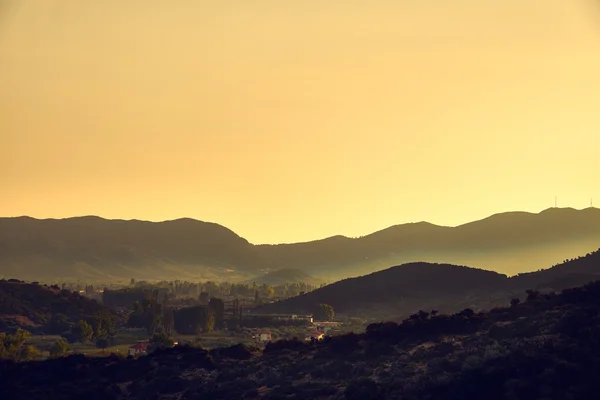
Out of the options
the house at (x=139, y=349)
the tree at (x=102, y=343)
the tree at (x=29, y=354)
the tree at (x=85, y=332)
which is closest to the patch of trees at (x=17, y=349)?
the tree at (x=29, y=354)

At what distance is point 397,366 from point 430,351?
342 centimetres

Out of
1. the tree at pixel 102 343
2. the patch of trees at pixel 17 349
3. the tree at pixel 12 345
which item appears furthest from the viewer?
the tree at pixel 102 343

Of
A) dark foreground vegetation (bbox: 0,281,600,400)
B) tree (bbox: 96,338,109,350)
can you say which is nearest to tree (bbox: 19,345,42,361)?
tree (bbox: 96,338,109,350)

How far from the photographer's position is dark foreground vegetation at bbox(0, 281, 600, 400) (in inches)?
3100

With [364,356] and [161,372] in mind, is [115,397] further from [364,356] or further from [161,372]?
[364,356]

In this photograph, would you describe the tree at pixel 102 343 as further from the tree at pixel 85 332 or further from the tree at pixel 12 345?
the tree at pixel 12 345

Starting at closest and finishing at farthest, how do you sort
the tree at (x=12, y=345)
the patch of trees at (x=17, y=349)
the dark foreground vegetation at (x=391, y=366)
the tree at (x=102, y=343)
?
the dark foreground vegetation at (x=391, y=366) < the patch of trees at (x=17, y=349) < the tree at (x=12, y=345) < the tree at (x=102, y=343)

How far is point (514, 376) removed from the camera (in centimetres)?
7869

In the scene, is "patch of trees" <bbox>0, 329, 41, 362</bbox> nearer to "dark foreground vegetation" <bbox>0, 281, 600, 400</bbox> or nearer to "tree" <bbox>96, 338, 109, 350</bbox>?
"tree" <bbox>96, 338, 109, 350</bbox>

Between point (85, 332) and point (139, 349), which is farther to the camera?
point (85, 332)

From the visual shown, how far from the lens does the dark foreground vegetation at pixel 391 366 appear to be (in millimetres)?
78750

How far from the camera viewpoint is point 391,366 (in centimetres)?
8788

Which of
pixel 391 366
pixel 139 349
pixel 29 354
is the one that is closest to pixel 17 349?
pixel 29 354

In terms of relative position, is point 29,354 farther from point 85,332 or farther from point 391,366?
point 391,366
